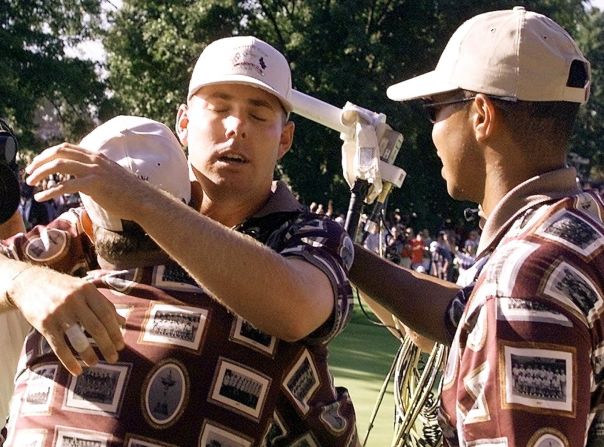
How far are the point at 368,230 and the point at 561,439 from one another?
2.58 m

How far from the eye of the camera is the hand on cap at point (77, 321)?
6.97 feet

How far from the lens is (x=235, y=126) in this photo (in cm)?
267

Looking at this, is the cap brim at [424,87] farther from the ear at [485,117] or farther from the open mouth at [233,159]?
the open mouth at [233,159]

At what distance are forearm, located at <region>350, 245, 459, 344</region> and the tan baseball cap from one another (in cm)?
73

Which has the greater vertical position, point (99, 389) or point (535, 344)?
point (535, 344)

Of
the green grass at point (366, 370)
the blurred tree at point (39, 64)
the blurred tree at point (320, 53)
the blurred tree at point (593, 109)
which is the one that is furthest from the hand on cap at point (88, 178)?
the blurred tree at point (593, 109)

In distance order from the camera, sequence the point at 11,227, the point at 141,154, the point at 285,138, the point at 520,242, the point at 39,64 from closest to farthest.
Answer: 1. the point at 520,242
2. the point at 141,154
3. the point at 285,138
4. the point at 11,227
5. the point at 39,64

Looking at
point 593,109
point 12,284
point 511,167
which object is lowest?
point 12,284

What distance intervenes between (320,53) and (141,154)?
29.3 m

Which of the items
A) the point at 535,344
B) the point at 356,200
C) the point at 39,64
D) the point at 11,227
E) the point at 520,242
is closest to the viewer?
the point at 535,344

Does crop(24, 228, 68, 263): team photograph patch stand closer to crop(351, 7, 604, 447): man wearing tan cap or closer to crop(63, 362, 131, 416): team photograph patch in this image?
crop(63, 362, 131, 416): team photograph patch

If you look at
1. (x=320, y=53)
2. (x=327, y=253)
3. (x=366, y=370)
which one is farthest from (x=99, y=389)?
(x=320, y=53)

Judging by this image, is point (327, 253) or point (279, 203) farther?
point (279, 203)

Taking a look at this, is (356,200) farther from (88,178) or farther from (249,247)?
(88,178)
